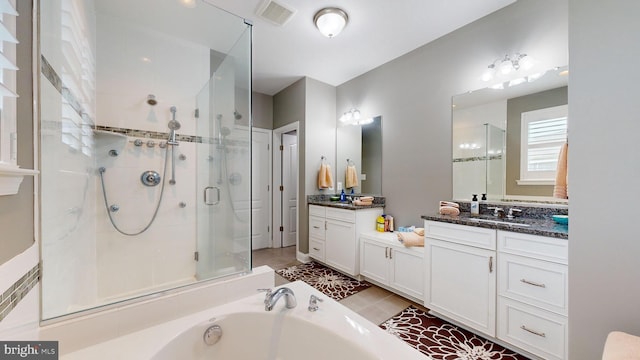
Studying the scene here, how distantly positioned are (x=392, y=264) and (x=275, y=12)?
2.59m

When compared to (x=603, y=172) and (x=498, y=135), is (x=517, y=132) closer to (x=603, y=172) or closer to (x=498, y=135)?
(x=498, y=135)

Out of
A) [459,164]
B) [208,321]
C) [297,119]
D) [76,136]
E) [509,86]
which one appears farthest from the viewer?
[297,119]

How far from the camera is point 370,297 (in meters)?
2.25

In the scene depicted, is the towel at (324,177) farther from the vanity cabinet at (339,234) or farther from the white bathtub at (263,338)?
the white bathtub at (263,338)

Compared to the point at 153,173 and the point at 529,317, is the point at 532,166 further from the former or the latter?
the point at 153,173

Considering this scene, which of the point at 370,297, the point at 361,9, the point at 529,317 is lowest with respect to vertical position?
the point at 370,297

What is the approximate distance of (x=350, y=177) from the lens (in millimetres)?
3426

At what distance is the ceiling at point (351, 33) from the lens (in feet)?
6.41

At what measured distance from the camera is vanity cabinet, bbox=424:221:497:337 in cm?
158

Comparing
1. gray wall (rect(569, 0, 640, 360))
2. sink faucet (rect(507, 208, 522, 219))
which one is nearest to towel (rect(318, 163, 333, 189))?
sink faucet (rect(507, 208, 522, 219))

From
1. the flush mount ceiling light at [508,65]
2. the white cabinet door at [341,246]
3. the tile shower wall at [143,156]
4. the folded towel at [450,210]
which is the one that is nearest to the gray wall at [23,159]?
the tile shower wall at [143,156]

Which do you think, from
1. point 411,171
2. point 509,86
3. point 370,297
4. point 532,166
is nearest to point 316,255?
point 370,297

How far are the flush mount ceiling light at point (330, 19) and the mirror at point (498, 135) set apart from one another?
1319 millimetres

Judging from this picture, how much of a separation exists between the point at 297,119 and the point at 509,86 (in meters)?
2.46
